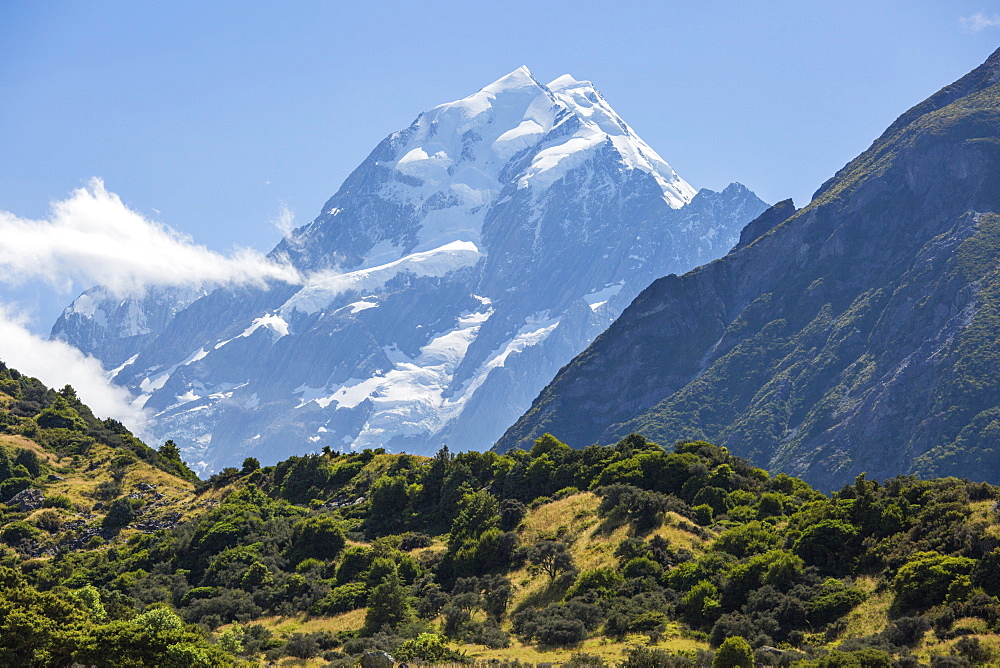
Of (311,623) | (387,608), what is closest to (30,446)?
(311,623)

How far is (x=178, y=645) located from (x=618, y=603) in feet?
87.0

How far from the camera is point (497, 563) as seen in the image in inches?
2660

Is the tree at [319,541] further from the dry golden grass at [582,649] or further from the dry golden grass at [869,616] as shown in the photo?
the dry golden grass at [869,616]

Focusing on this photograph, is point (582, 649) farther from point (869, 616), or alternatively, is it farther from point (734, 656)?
point (869, 616)

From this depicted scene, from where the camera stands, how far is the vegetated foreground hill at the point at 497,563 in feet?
141

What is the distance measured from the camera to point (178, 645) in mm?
39312

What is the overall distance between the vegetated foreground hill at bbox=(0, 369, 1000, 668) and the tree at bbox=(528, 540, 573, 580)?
0.75ft

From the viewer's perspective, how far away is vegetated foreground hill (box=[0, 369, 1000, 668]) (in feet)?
141

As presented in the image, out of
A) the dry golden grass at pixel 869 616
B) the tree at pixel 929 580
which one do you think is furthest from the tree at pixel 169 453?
the tree at pixel 929 580

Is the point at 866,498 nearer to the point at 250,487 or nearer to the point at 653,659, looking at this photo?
the point at 653,659

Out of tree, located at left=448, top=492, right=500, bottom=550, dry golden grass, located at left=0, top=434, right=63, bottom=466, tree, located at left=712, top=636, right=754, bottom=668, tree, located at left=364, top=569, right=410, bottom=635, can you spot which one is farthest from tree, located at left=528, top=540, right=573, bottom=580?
dry golden grass, located at left=0, top=434, right=63, bottom=466

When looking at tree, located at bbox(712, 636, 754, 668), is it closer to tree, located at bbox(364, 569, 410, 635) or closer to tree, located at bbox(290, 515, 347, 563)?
tree, located at bbox(364, 569, 410, 635)

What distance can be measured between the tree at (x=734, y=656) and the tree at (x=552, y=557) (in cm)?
2279

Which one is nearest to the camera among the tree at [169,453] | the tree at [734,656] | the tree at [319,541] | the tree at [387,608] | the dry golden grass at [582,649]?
the tree at [734,656]
